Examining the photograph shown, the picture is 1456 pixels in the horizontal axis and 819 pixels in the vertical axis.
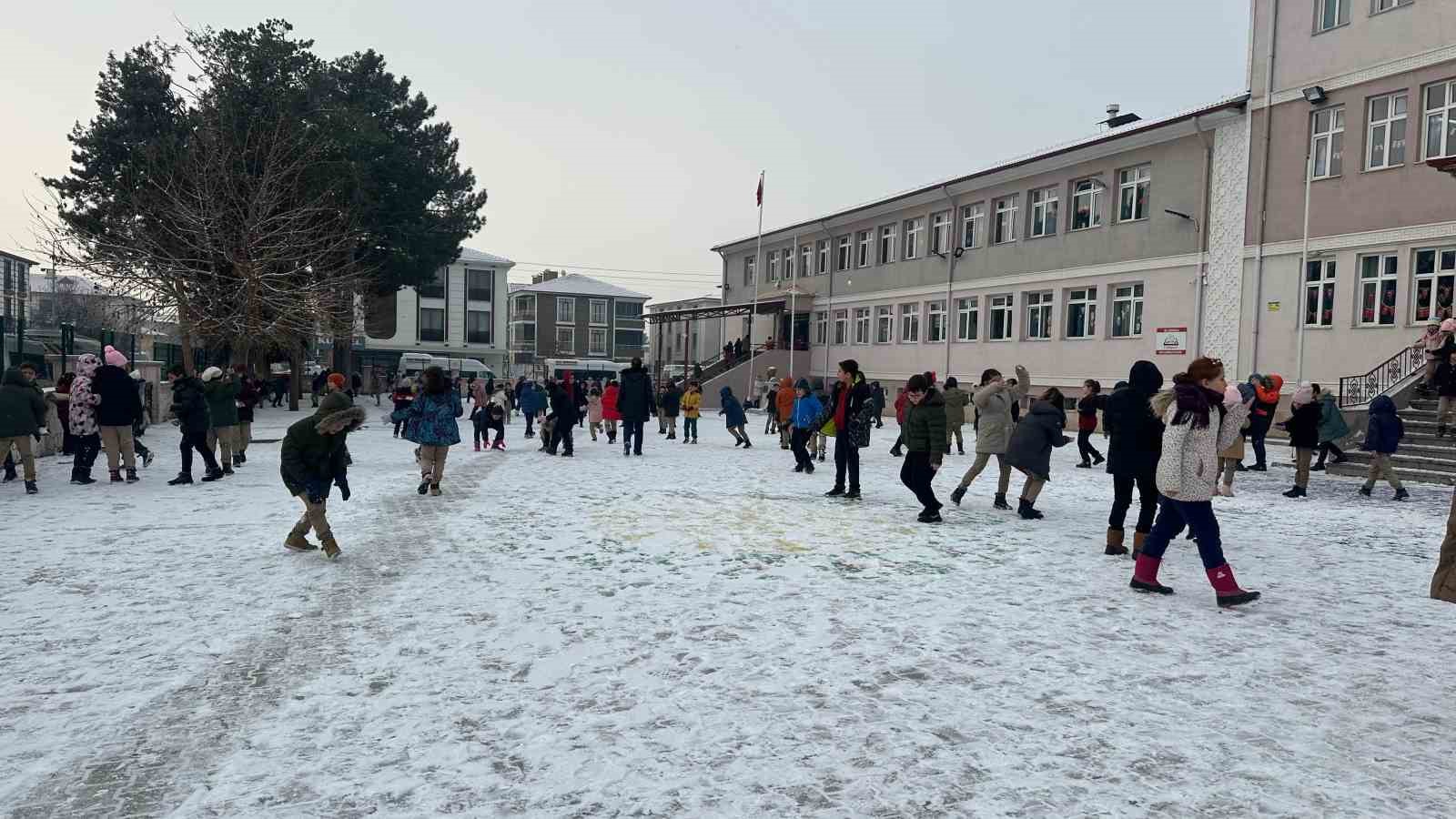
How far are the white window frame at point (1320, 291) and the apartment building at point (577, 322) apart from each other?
66.3 meters

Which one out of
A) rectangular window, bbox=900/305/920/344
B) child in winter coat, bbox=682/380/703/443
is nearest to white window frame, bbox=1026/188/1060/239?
rectangular window, bbox=900/305/920/344

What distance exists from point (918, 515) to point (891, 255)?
99.2 feet

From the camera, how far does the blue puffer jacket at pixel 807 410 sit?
1484 cm

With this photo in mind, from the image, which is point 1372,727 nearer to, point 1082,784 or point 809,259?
point 1082,784

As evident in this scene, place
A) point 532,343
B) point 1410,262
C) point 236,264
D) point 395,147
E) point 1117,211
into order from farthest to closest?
point 532,343 → point 395,147 → point 1117,211 → point 236,264 → point 1410,262

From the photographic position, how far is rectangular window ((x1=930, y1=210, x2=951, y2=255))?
118 ft

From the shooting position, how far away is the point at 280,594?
6582 millimetres

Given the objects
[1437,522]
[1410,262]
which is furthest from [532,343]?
[1437,522]

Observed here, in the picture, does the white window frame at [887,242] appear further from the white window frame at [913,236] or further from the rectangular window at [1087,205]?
the rectangular window at [1087,205]

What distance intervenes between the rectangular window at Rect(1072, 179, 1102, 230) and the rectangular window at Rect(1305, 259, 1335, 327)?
7.31 meters

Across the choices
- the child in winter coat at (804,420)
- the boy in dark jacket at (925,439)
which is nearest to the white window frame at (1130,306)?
the child in winter coat at (804,420)

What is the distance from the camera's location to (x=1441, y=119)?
785 inches

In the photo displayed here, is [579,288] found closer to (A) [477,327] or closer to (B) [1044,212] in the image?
(A) [477,327]

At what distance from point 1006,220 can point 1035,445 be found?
2487 centimetres
